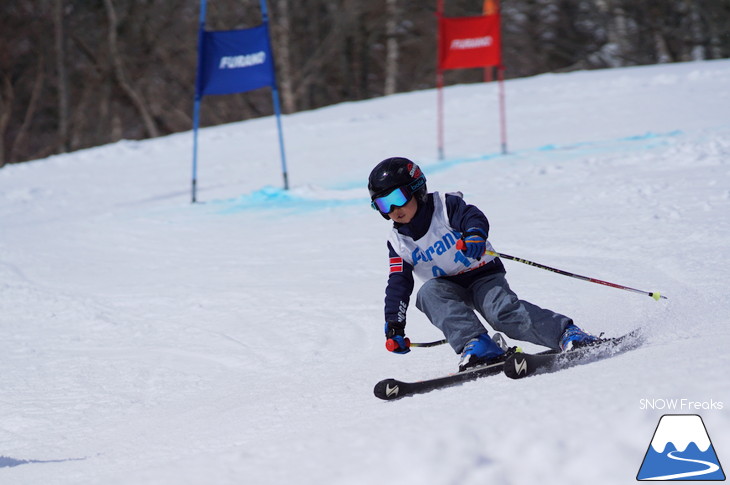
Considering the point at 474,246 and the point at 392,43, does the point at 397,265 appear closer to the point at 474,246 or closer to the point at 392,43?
the point at 474,246

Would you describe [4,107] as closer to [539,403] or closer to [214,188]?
[214,188]

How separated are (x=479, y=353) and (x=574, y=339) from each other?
0.41 meters

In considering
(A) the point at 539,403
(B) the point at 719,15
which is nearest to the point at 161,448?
(A) the point at 539,403

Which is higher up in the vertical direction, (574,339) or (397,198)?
(397,198)

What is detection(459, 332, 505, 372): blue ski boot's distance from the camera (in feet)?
11.5

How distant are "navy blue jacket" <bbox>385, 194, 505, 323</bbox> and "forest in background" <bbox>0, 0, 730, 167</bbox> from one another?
A: 750 inches

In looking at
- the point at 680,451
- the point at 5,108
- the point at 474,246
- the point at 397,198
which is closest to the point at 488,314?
the point at 474,246

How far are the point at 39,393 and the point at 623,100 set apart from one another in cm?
1034

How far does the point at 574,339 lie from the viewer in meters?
3.54

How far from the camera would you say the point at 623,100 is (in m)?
12.5

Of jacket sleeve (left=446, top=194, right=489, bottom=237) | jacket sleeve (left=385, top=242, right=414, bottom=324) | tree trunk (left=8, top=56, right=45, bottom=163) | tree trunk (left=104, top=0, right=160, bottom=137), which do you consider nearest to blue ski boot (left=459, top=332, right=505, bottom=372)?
jacket sleeve (left=385, top=242, right=414, bottom=324)

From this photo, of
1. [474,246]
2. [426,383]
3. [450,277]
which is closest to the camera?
[426,383]

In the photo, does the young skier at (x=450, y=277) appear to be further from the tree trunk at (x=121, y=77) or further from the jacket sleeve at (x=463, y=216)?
the tree trunk at (x=121, y=77)

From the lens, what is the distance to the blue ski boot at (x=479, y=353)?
138 inches
